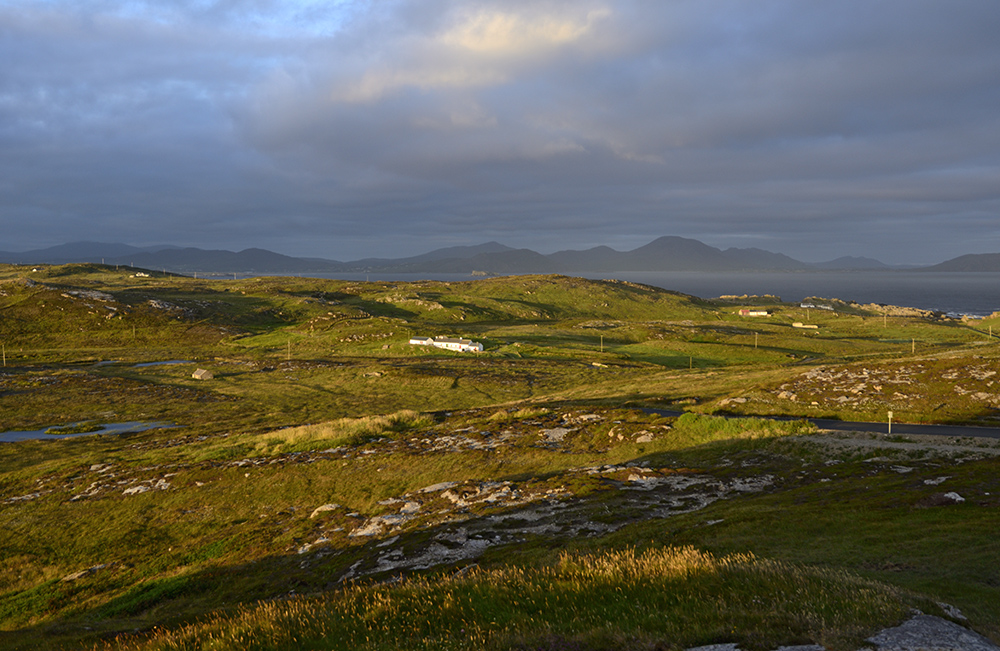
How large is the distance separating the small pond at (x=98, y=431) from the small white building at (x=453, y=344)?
73855mm

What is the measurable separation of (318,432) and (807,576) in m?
47.7

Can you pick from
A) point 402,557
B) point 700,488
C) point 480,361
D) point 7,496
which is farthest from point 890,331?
point 7,496

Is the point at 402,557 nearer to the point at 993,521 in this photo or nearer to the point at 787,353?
the point at 993,521

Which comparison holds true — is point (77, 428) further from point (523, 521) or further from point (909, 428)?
point (909, 428)

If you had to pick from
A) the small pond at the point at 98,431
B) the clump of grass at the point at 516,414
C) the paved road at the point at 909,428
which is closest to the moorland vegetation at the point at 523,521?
the clump of grass at the point at 516,414

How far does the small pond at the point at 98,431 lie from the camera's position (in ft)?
224

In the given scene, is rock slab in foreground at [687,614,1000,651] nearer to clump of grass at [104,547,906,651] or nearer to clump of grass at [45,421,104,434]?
clump of grass at [104,547,906,651]

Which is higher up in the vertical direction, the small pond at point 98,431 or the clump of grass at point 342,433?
the clump of grass at point 342,433

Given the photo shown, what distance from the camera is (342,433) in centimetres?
5094

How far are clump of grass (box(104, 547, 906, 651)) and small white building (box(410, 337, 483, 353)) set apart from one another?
125 metres

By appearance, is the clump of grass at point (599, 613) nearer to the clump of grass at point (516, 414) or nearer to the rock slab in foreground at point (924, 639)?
the rock slab in foreground at point (924, 639)

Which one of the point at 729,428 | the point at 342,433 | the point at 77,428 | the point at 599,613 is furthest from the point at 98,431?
the point at 599,613

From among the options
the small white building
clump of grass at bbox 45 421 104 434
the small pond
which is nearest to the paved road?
the small pond

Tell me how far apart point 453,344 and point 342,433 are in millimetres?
90761
